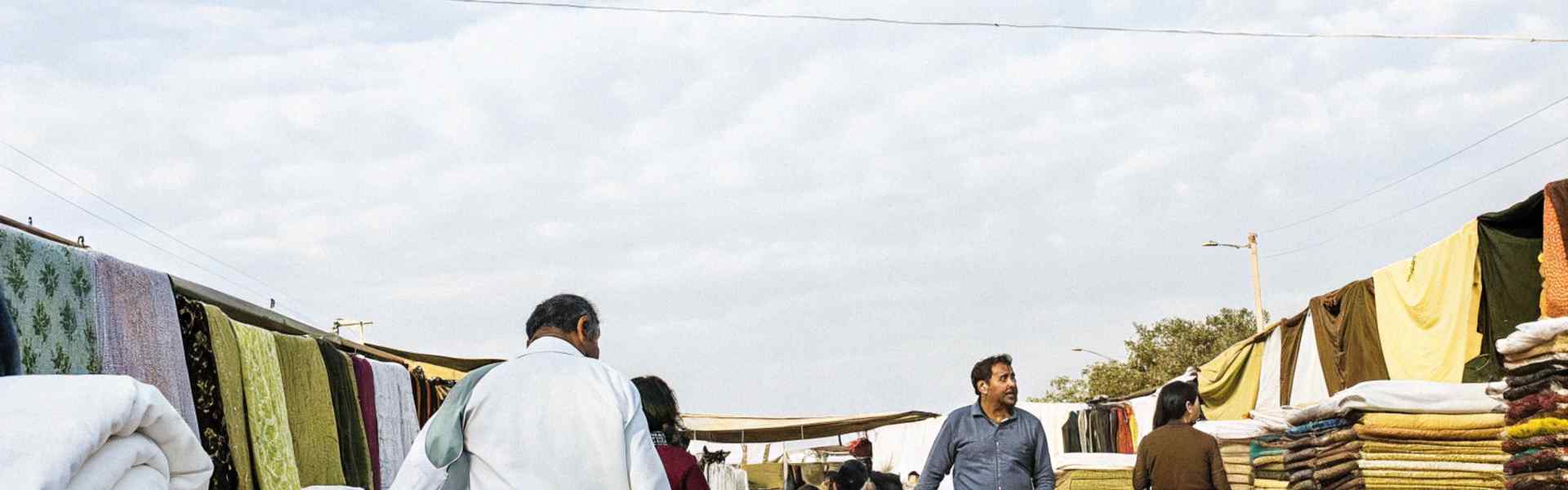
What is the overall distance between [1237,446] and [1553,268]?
9.29ft

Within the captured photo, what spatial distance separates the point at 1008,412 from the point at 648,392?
7.59 feet

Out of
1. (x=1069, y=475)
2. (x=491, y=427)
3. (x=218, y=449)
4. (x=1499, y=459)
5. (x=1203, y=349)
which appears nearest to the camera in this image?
(x=491, y=427)

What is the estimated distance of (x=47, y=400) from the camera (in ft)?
5.83

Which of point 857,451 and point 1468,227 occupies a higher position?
point 1468,227

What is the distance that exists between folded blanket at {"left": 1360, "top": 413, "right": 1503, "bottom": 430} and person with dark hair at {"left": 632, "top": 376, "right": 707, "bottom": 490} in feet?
11.7

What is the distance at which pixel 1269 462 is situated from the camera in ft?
27.3

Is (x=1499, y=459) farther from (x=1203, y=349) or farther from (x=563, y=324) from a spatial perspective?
(x=1203, y=349)

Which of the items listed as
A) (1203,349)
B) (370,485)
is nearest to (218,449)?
(370,485)

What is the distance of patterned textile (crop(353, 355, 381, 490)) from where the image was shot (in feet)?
24.3

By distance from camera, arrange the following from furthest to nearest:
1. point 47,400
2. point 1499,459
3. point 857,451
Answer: point 857,451 → point 1499,459 → point 47,400

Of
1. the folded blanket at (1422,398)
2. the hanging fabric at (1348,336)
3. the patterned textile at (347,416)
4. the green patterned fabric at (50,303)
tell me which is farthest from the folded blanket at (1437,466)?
the green patterned fabric at (50,303)

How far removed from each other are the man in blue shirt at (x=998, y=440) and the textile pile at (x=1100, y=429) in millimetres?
11495

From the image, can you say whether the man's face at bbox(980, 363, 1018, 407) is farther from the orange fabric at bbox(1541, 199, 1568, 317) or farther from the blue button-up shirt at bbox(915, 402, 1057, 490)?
the orange fabric at bbox(1541, 199, 1568, 317)

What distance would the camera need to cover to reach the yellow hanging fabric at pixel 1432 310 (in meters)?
8.30
